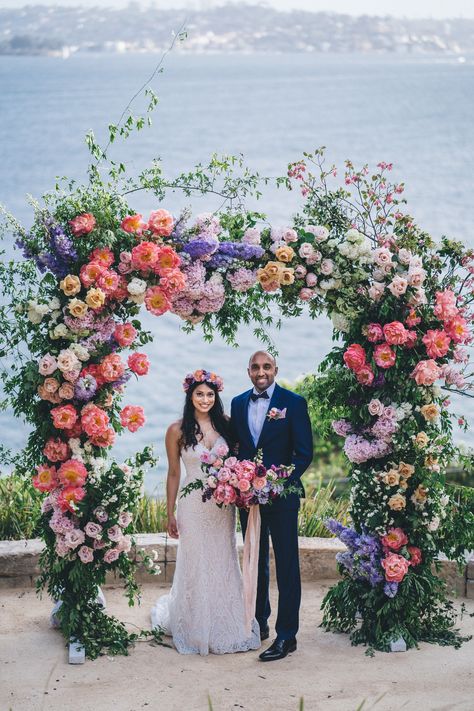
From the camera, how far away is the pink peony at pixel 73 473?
7.02 meters

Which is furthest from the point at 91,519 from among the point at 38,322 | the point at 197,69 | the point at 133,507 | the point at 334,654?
the point at 197,69

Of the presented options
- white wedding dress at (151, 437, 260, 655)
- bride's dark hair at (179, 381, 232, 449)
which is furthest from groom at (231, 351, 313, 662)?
white wedding dress at (151, 437, 260, 655)

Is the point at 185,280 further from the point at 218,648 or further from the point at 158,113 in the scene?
the point at 158,113

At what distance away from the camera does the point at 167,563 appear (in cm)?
855

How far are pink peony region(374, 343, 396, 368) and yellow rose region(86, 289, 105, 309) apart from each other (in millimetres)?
1853

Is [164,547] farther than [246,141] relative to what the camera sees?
No

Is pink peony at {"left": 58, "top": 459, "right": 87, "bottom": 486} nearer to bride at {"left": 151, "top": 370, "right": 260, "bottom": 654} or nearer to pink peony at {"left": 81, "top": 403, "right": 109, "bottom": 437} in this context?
pink peony at {"left": 81, "top": 403, "right": 109, "bottom": 437}

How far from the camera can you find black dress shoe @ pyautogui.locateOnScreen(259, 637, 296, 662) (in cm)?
712

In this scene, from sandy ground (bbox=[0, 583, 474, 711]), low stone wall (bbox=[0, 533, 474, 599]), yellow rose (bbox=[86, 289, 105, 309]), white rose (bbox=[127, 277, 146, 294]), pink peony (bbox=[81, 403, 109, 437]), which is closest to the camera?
sandy ground (bbox=[0, 583, 474, 711])

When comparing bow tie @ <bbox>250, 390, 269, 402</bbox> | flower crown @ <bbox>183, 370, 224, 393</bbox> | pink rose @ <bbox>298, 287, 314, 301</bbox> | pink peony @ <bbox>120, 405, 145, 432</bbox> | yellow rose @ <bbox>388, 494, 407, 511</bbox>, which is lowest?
yellow rose @ <bbox>388, 494, 407, 511</bbox>

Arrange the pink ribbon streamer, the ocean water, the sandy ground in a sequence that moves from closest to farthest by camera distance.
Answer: the sandy ground < the pink ribbon streamer < the ocean water

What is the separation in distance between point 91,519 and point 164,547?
4.92ft

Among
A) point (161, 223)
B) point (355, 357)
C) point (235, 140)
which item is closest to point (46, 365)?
point (161, 223)

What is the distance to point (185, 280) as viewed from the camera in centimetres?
698
